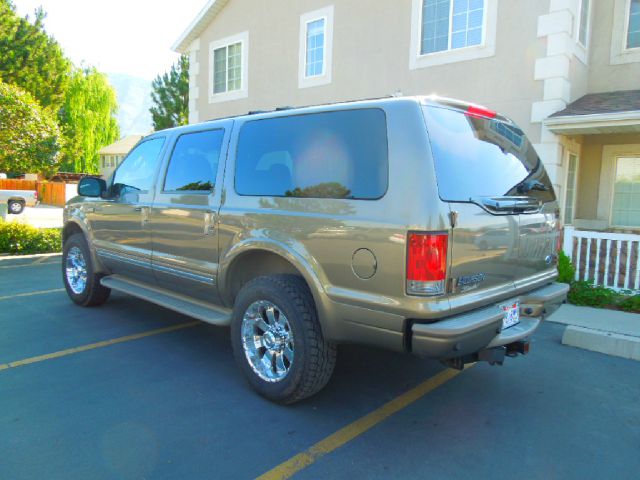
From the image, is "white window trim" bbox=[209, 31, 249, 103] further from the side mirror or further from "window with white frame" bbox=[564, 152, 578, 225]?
the side mirror

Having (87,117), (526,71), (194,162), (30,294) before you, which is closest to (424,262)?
(194,162)

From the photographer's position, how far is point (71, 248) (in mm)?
5863

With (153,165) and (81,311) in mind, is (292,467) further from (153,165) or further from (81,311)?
(81,311)

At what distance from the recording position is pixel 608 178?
971 cm

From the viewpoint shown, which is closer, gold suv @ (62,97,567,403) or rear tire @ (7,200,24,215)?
gold suv @ (62,97,567,403)

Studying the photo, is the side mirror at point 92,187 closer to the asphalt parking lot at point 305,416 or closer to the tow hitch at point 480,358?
the asphalt parking lot at point 305,416

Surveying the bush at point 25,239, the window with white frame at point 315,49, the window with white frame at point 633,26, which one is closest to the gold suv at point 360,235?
the bush at point 25,239

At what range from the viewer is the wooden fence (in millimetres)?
28719

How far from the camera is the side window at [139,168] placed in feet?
15.7

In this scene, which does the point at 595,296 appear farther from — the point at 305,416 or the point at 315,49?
the point at 315,49

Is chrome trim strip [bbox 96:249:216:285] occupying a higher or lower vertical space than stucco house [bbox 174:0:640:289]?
lower

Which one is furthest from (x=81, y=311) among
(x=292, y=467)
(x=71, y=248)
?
(x=292, y=467)

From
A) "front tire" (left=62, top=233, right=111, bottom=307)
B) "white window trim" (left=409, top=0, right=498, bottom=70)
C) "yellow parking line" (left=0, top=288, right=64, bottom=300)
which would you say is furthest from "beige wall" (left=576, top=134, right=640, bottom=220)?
"yellow parking line" (left=0, top=288, right=64, bottom=300)

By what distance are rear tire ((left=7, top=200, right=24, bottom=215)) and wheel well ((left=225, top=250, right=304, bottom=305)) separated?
66.5ft
